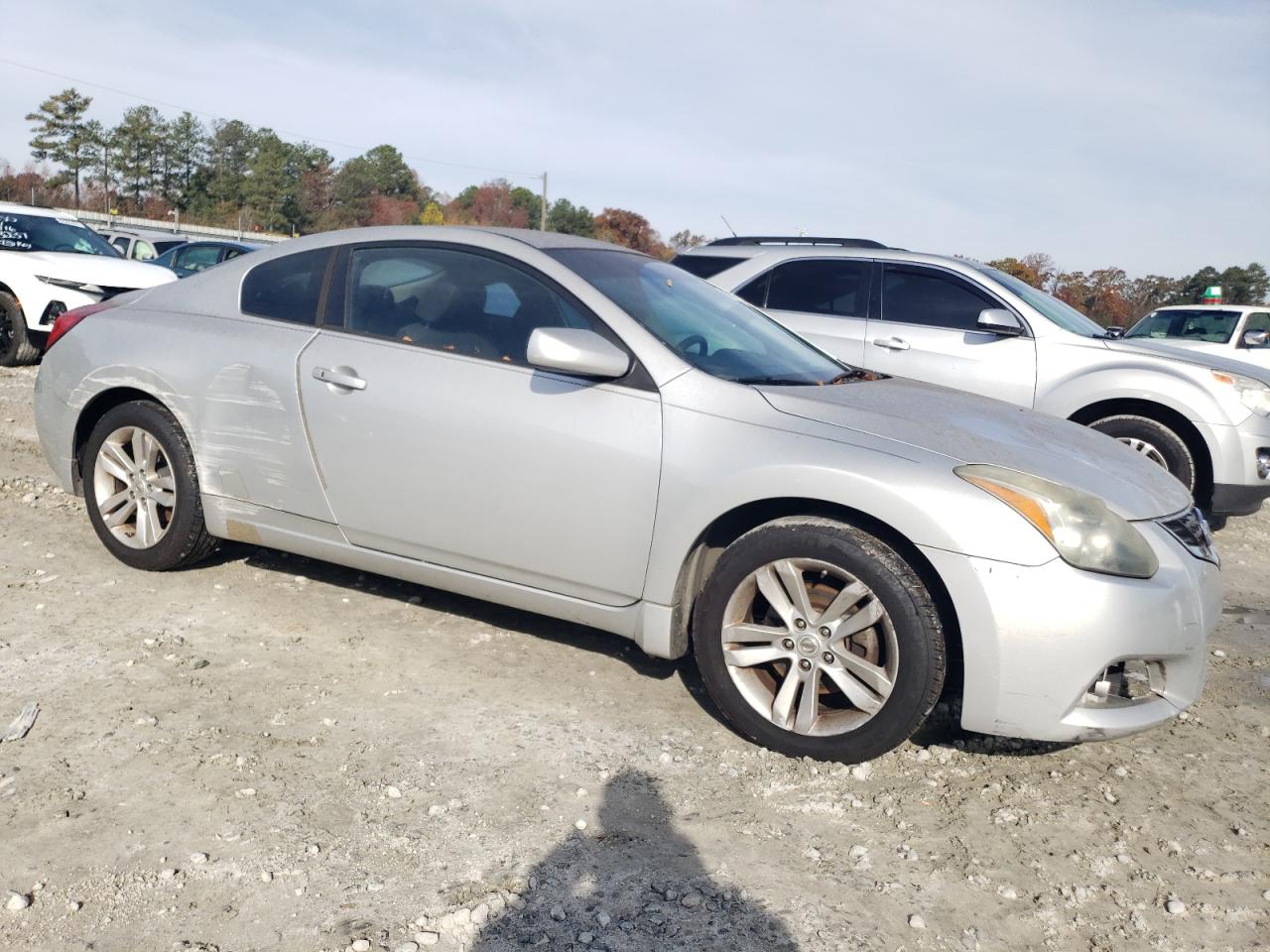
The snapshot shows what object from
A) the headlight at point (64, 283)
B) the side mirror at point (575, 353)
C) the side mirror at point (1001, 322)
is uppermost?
the side mirror at point (1001, 322)

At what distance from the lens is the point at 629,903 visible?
2.66 meters

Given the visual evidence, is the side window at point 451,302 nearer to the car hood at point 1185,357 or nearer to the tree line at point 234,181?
the car hood at point 1185,357

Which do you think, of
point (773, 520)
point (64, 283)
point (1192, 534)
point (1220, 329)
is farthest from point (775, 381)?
point (1220, 329)

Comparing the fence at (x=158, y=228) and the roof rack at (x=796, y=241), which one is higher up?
the roof rack at (x=796, y=241)

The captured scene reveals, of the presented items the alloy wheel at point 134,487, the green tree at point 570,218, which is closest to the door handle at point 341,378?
the alloy wheel at point 134,487

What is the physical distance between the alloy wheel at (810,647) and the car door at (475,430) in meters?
0.42

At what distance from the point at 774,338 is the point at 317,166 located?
86944mm

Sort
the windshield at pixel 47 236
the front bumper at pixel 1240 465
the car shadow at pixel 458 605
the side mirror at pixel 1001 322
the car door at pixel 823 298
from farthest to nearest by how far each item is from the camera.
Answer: the windshield at pixel 47 236 → the car door at pixel 823 298 → the side mirror at pixel 1001 322 → the front bumper at pixel 1240 465 → the car shadow at pixel 458 605

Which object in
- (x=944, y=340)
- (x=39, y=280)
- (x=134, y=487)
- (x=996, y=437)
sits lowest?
(x=134, y=487)

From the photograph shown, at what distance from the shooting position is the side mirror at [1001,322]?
731 centimetres

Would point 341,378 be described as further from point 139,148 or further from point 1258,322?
point 139,148

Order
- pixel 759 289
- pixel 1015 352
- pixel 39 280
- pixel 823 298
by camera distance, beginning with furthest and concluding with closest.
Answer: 1. pixel 39 280
2. pixel 759 289
3. pixel 823 298
4. pixel 1015 352

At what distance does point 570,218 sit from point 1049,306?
213 feet

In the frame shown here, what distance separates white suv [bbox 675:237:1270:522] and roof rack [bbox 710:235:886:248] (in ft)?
0.10
